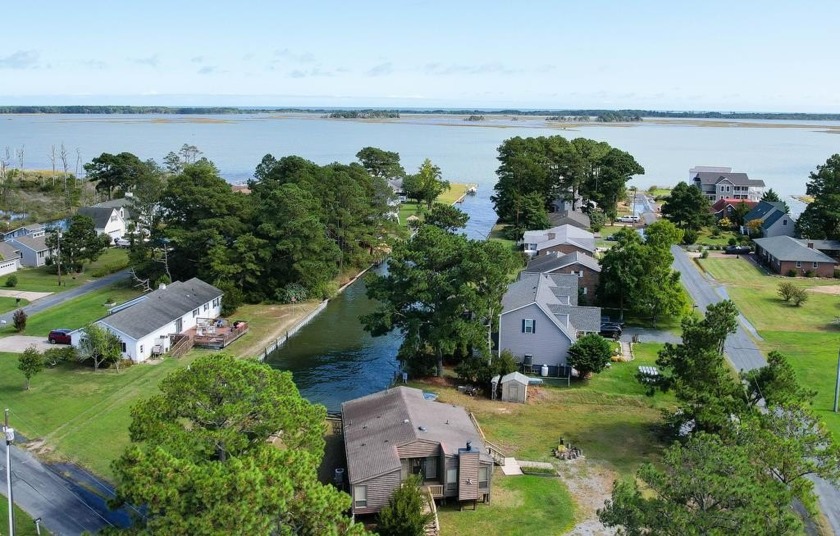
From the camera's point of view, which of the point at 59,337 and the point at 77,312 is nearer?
the point at 59,337

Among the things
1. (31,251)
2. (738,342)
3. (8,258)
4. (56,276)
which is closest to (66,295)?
(56,276)

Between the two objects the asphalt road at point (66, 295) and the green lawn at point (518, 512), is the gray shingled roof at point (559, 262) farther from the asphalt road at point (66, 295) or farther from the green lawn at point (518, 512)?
the asphalt road at point (66, 295)

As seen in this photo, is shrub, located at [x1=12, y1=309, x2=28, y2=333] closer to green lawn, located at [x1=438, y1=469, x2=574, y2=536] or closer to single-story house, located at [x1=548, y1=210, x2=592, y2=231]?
green lawn, located at [x1=438, y1=469, x2=574, y2=536]

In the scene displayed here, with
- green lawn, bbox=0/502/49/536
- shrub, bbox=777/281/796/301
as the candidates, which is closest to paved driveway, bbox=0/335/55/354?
green lawn, bbox=0/502/49/536

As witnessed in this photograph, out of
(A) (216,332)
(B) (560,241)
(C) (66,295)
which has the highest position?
(B) (560,241)

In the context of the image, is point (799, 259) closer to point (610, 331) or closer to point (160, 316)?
point (610, 331)

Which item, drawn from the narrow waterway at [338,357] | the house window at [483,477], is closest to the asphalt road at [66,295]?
the narrow waterway at [338,357]

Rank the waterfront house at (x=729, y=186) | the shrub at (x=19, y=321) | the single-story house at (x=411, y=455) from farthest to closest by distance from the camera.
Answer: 1. the waterfront house at (x=729, y=186)
2. the shrub at (x=19, y=321)
3. the single-story house at (x=411, y=455)

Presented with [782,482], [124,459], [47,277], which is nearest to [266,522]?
[124,459]
